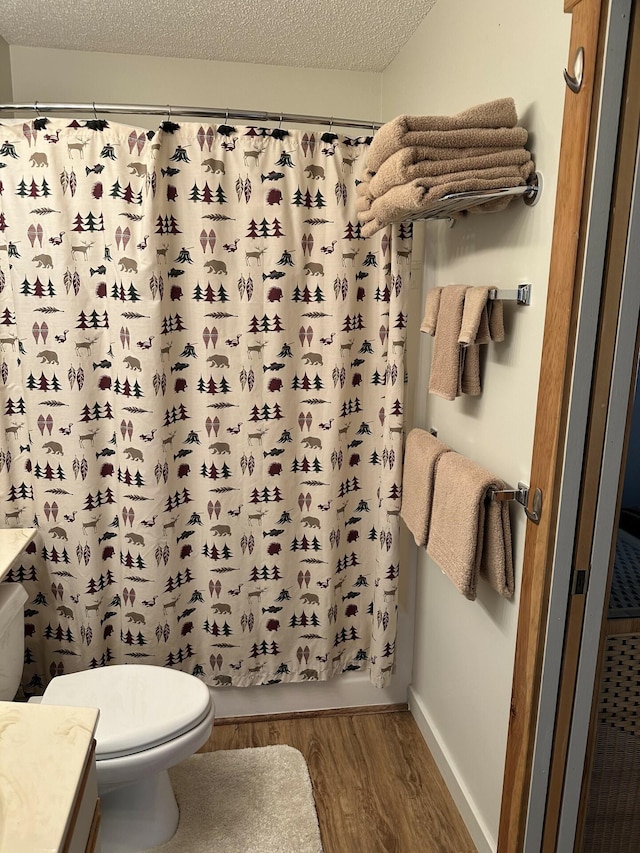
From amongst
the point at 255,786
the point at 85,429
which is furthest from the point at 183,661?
the point at 85,429

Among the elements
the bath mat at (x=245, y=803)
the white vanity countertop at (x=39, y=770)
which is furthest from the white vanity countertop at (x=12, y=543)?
the bath mat at (x=245, y=803)

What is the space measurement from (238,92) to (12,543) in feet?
5.84

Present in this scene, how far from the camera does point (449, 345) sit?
1.70m

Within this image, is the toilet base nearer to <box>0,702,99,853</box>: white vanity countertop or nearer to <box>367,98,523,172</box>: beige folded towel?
<box>0,702,99,853</box>: white vanity countertop

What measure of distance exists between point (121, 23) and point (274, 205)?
77cm

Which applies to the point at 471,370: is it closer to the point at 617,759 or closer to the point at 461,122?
the point at 461,122

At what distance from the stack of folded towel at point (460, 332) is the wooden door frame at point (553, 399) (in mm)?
218

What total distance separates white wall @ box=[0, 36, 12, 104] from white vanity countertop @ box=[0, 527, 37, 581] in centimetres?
146

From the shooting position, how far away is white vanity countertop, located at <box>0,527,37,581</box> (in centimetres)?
181

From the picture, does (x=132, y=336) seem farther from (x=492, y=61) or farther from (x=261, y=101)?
(x=492, y=61)

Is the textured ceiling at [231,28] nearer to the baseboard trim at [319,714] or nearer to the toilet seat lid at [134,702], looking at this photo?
the toilet seat lid at [134,702]

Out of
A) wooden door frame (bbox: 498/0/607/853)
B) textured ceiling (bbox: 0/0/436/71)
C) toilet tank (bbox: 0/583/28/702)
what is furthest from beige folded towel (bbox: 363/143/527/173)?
toilet tank (bbox: 0/583/28/702)

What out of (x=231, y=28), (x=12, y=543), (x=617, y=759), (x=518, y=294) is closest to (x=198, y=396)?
(x=12, y=543)

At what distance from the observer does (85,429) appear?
209cm
